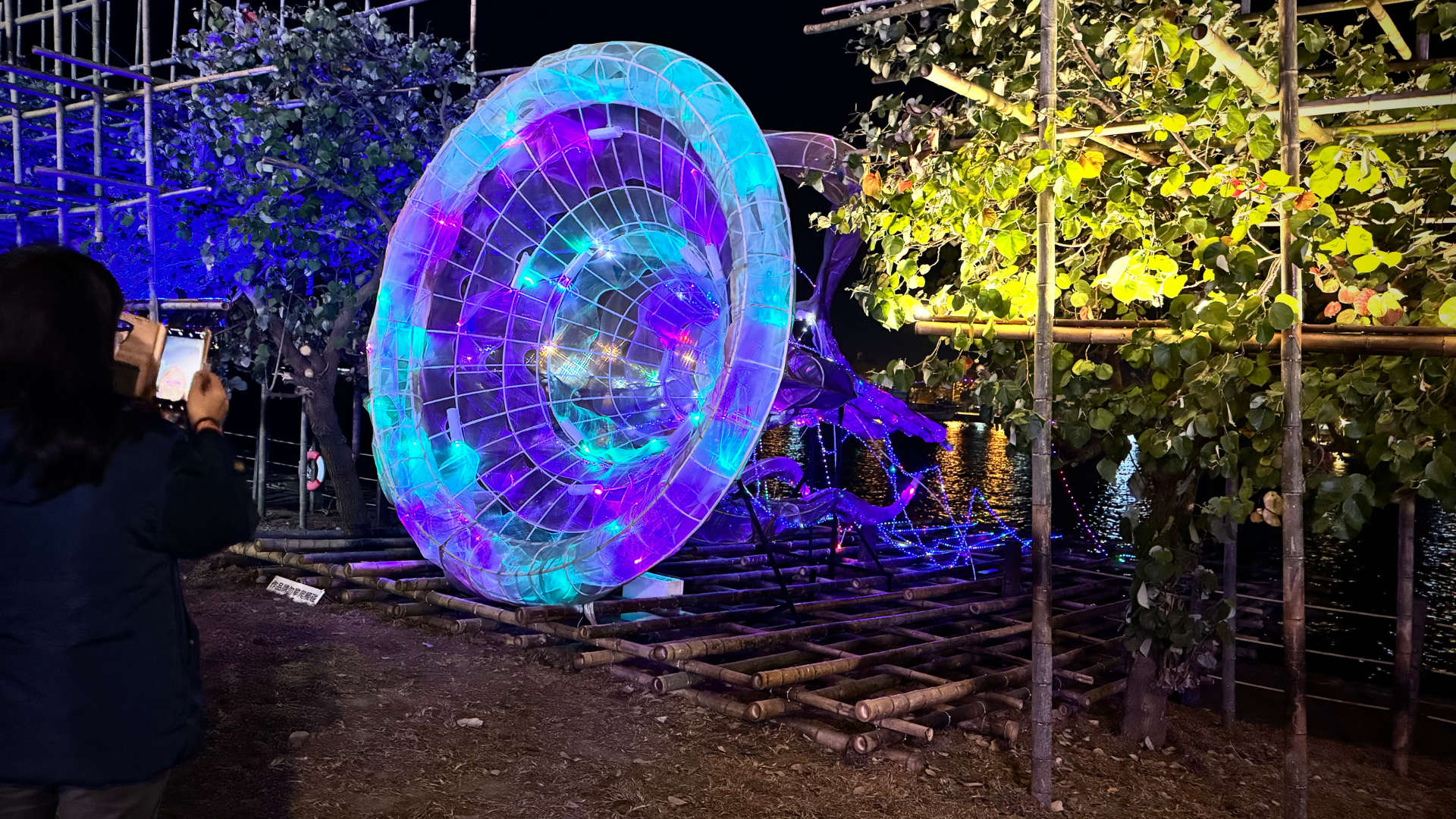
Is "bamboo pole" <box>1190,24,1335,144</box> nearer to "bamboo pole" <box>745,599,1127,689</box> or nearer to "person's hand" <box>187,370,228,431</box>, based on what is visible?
"person's hand" <box>187,370,228,431</box>

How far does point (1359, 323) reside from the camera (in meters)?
3.64

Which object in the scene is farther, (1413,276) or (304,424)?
(304,424)

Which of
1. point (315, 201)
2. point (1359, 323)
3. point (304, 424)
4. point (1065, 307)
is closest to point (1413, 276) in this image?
point (1359, 323)

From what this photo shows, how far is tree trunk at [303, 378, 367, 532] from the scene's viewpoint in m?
10.8

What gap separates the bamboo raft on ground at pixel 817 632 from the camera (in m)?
5.33

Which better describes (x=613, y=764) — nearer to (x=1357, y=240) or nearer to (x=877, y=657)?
(x=877, y=657)

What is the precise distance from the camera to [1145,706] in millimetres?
5176

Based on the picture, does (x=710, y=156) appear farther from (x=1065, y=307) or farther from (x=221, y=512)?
Result: (x=221, y=512)

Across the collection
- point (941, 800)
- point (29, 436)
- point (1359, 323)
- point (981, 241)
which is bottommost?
point (941, 800)

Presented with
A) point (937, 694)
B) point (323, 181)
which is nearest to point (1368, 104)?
point (937, 694)

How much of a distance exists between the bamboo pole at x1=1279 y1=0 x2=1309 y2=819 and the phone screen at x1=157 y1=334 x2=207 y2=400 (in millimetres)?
3461

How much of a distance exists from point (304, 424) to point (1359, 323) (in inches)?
395

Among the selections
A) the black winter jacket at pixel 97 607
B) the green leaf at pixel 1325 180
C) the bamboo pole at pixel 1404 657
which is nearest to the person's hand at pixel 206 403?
the black winter jacket at pixel 97 607

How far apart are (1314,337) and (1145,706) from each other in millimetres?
2268
